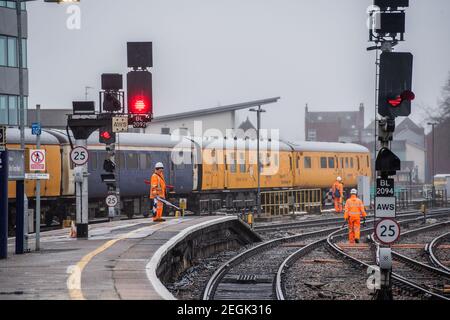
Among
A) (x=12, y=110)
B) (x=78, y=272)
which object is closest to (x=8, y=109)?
(x=12, y=110)

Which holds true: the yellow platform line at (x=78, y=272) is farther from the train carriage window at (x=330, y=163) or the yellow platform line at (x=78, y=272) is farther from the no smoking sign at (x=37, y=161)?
the train carriage window at (x=330, y=163)

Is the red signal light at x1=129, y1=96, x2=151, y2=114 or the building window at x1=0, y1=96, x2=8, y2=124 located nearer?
the red signal light at x1=129, y1=96, x2=151, y2=114

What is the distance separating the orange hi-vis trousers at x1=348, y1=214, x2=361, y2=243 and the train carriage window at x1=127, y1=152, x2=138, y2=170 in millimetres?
11056

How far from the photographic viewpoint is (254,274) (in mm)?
20859

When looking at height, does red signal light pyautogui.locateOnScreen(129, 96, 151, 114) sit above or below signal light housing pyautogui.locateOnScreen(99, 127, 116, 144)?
above

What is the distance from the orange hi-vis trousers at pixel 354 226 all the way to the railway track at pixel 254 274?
96 centimetres

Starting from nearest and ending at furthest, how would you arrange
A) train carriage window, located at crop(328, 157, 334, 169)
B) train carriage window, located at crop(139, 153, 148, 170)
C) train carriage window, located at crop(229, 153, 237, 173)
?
train carriage window, located at crop(139, 153, 148, 170) < train carriage window, located at crop(229, 153, 237, 173) < train carriage window, located at crop(328, 157, 334, 169)

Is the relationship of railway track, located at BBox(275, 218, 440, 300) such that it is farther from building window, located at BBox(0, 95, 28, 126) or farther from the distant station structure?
the distant station structure

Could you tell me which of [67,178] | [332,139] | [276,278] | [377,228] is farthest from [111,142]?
[332,139]

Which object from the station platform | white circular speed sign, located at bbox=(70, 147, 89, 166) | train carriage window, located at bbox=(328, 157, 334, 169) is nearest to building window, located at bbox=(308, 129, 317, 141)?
train carriage window, located at bbox=(328, 157, 334, 169)

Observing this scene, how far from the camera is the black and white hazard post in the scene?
1509 cm

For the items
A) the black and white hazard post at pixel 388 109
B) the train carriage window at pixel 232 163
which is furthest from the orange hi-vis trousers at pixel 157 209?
the train carriage window at pixel 232 163

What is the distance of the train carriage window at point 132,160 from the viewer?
3716 centimetres

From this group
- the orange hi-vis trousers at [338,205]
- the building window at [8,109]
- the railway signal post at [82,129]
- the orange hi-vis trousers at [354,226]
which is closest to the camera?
the railway signal post at [82,129]
